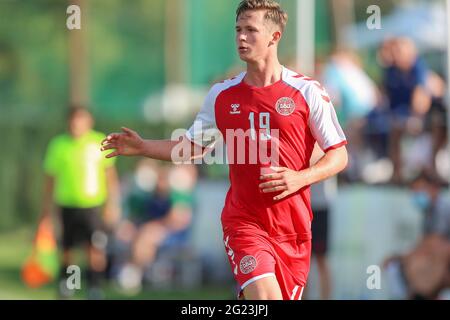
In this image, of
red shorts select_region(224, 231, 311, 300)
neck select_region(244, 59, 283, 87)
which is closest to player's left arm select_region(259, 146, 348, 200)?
red shorts select_region(224, 231, 311, 300)

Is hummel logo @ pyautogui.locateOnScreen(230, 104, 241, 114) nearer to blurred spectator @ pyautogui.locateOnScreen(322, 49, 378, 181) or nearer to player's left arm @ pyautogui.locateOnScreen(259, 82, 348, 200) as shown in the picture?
player's left arm @ pyautogui.locateOnScreen(259, 82, 348, 200)

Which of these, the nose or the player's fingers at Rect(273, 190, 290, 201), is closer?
the player's fingers at Rect(273, 190, 290, 201)

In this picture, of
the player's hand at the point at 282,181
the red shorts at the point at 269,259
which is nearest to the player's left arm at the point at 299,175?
the player's hand at the point at 282,181

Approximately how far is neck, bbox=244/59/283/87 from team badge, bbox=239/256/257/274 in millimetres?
1269

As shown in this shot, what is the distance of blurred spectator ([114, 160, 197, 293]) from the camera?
56.9ft

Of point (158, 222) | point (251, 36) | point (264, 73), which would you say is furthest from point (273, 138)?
point (158, 222)

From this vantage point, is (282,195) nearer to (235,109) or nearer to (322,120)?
(322,120)

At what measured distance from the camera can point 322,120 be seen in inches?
301

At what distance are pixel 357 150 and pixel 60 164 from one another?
4.20m

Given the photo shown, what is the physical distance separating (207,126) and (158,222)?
998 centimetres

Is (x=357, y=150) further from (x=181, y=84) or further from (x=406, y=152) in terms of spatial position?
(x=181, y=84)

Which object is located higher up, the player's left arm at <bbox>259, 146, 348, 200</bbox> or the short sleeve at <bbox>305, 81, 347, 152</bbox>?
the short sleeve at <bbox>305, 81, 347, 152</bbox>
